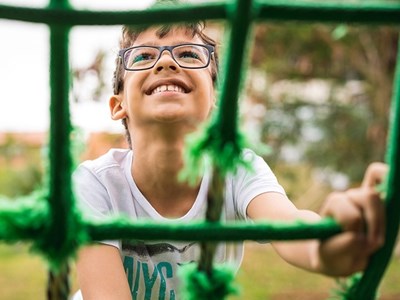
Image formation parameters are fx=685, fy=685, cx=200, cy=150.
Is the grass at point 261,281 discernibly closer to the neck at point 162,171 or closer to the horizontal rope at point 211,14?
the neck at point 162,171

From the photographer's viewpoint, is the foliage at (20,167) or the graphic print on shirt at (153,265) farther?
the foliage at (20,167)

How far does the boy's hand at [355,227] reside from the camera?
0.59 m

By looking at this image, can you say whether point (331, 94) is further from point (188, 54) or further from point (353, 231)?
point (353, 231)

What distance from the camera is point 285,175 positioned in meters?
4.97

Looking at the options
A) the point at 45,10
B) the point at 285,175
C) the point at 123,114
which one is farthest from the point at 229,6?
the point at 285,175

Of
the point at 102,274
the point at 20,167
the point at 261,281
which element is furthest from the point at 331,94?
the point at 102,274

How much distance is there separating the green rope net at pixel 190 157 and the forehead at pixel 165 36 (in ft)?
1.49

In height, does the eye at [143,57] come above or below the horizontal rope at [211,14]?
below

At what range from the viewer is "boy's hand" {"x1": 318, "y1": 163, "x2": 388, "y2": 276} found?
586 millimetres

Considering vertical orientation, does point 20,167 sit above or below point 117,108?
below

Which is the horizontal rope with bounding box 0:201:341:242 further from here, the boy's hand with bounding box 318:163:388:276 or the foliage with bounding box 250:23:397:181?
the foliage with bounding box 250:23:397:181

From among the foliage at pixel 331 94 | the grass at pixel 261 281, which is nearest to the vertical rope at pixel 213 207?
the grass at pixel 261 281

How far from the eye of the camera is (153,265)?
3.44 ft

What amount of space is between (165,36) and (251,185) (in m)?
0.27
